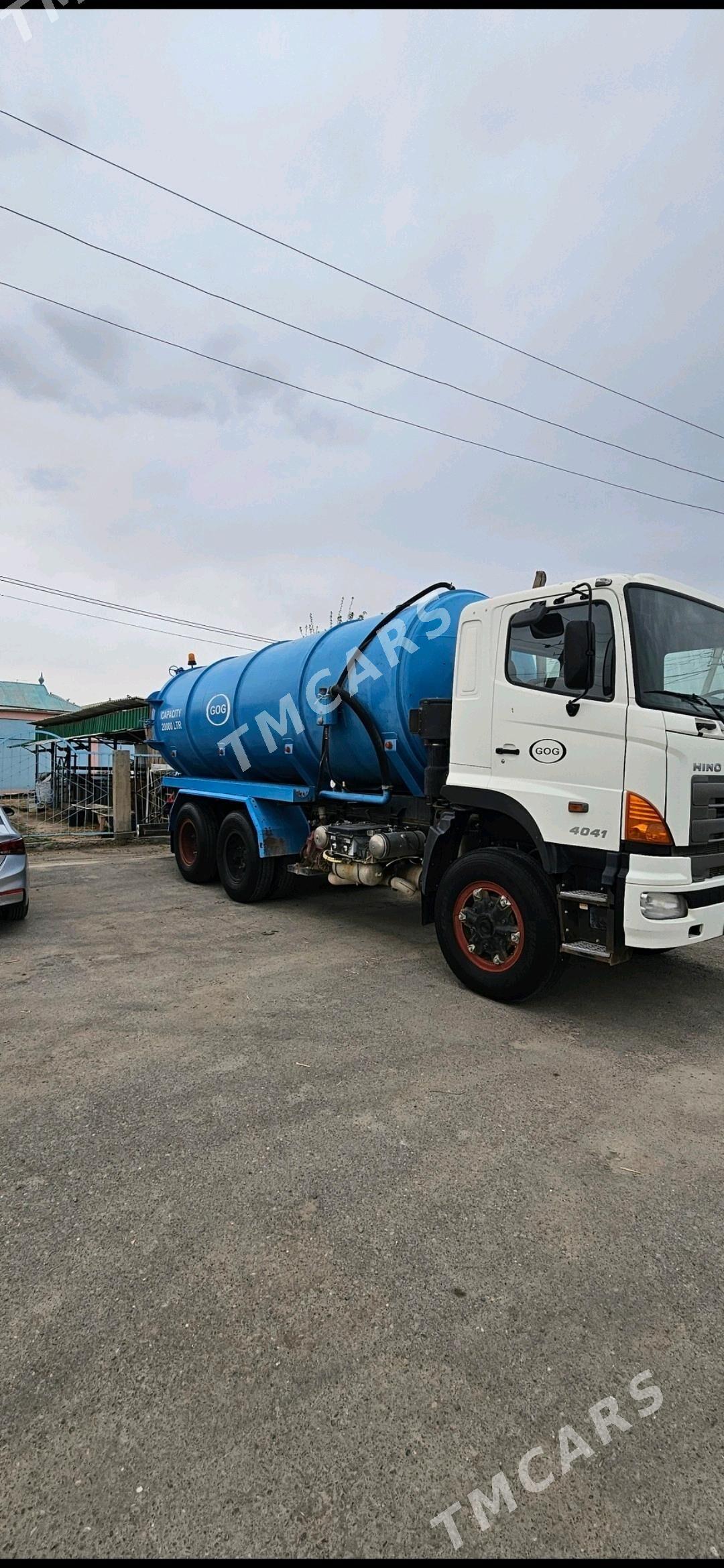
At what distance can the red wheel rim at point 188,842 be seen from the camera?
371 inches

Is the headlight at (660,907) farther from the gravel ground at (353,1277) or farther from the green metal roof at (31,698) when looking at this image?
the green metal roof at (31,698)

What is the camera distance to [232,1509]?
5.11 feet

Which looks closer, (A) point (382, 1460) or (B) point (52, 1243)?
(A) point (382, 1460)

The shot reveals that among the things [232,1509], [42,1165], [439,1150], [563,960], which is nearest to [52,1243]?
[42,1165]

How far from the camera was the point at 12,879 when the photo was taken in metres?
6.71

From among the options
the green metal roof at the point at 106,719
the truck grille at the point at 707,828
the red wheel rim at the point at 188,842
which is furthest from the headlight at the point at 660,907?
the green metal roof at the point at 106,719

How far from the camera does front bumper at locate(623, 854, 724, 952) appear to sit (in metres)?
4.02

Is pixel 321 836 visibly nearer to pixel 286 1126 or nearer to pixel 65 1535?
pixel 286 1126

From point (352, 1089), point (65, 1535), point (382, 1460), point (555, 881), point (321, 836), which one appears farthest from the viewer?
point (321, 836)

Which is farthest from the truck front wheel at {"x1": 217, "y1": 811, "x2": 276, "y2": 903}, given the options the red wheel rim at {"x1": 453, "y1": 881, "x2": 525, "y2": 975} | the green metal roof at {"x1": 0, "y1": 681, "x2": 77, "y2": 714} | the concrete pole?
the green metal roof at {"x1": 0, "y1": 681, "x2": 77, "y2": 714}

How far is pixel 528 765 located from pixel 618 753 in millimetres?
687

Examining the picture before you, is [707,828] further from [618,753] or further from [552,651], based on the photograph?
[552,651]

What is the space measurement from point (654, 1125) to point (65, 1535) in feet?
8.89

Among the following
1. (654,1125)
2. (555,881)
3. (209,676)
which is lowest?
(654,1125)
